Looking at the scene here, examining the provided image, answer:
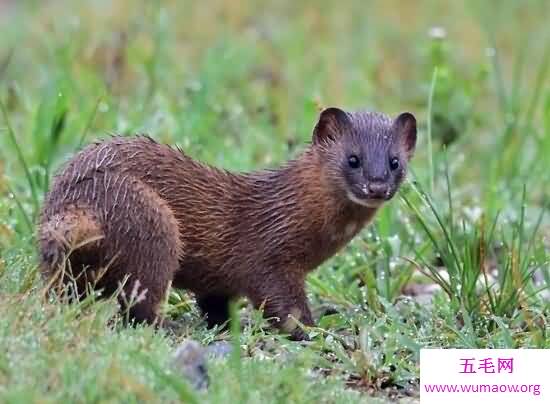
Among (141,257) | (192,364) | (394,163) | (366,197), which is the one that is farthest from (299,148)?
(192,364)

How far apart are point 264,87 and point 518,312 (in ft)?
16.3

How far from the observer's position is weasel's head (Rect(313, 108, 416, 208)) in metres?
5.85

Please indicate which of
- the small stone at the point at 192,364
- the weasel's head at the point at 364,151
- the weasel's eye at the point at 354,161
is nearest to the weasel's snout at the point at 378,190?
the weasel's head at the point at 364,151

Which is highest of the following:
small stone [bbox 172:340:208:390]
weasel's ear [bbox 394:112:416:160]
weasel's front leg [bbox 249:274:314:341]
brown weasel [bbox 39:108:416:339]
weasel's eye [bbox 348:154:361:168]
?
weasel's ear [bbox 394:112:416:160]

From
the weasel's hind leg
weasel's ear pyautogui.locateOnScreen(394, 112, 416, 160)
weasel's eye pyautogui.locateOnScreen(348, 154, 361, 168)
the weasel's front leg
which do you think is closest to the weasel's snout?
weasel's eye pyautogui.locateOnScreen(348, 154, 361, 168)

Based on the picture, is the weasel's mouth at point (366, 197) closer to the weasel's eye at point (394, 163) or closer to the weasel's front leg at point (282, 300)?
the weasel's eye at point (394, 163)

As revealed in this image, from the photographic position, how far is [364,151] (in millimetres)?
5941

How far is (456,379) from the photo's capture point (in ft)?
16.7

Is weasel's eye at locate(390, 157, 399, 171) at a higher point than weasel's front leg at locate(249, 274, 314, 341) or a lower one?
higher

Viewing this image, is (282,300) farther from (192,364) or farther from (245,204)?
(192,364)

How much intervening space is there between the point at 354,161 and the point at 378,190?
0.79 ft

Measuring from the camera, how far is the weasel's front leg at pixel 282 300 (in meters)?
5.89

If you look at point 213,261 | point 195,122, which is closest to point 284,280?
point 213,261

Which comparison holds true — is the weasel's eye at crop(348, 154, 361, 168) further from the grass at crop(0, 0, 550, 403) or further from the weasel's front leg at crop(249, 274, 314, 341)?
the weasel's front leg at crop(249, 274, 314, 341)
